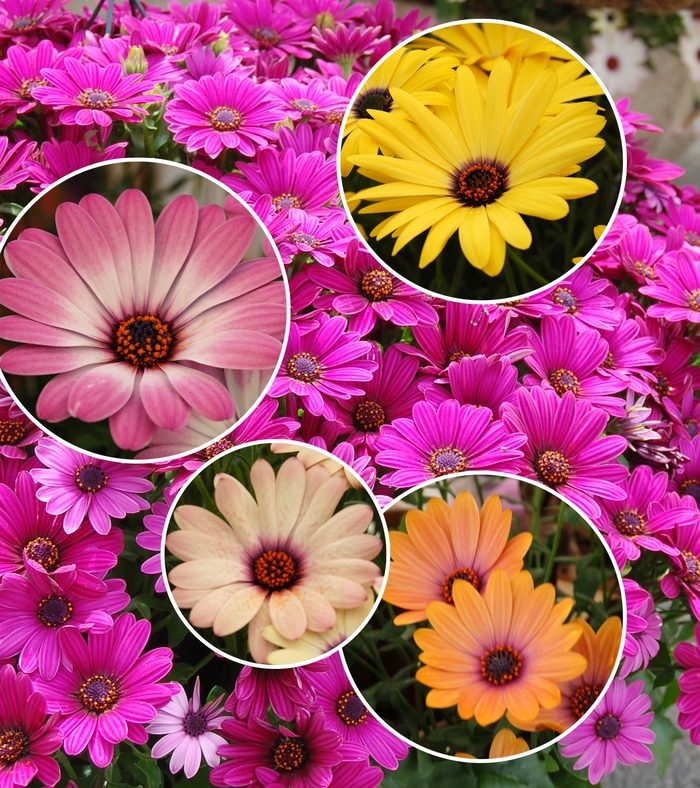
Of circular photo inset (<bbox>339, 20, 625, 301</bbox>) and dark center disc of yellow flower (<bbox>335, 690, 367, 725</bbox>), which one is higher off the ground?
circular photo inset (<bbox>339, 20, 625, 301</bbox>)

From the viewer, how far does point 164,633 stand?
579 mm

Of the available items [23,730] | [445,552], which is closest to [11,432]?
[23,730]

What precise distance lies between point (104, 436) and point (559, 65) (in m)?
0.37

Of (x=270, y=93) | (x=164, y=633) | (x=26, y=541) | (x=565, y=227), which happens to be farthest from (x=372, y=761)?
(x=270, y=93)

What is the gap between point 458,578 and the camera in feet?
1.47

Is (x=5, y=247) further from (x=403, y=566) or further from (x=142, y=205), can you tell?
(x=403, y=566)

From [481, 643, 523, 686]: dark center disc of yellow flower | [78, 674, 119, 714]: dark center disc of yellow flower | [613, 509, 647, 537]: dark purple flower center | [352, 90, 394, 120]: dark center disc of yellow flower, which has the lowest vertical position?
[78, 674, 119, 714]: dark center disc of yellow flower

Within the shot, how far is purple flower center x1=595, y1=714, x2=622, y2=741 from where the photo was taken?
50 centimetres

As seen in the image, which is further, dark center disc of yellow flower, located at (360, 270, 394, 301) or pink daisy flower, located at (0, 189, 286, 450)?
dark center disc of yellow flower, located at (360, 270, 394, 301)

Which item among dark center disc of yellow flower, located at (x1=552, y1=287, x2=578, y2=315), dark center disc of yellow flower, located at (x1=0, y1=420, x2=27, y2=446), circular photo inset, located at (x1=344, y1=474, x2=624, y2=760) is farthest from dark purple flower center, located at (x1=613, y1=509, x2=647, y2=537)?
dark center disc of yellow flower, located at (x1=0, y1=420, x2=27, y2=446)

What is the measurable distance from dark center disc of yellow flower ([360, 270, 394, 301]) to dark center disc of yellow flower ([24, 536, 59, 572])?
256 millimetres

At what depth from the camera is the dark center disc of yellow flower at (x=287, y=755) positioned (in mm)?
459

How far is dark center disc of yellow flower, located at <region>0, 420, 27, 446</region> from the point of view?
1.64 ft

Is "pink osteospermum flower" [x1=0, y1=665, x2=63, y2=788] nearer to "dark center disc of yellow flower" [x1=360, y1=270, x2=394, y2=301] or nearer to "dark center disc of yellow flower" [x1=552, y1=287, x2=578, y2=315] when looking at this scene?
"dark center disc of yellow flower" [x1=360, y1=270, x2=394, y2=301]
